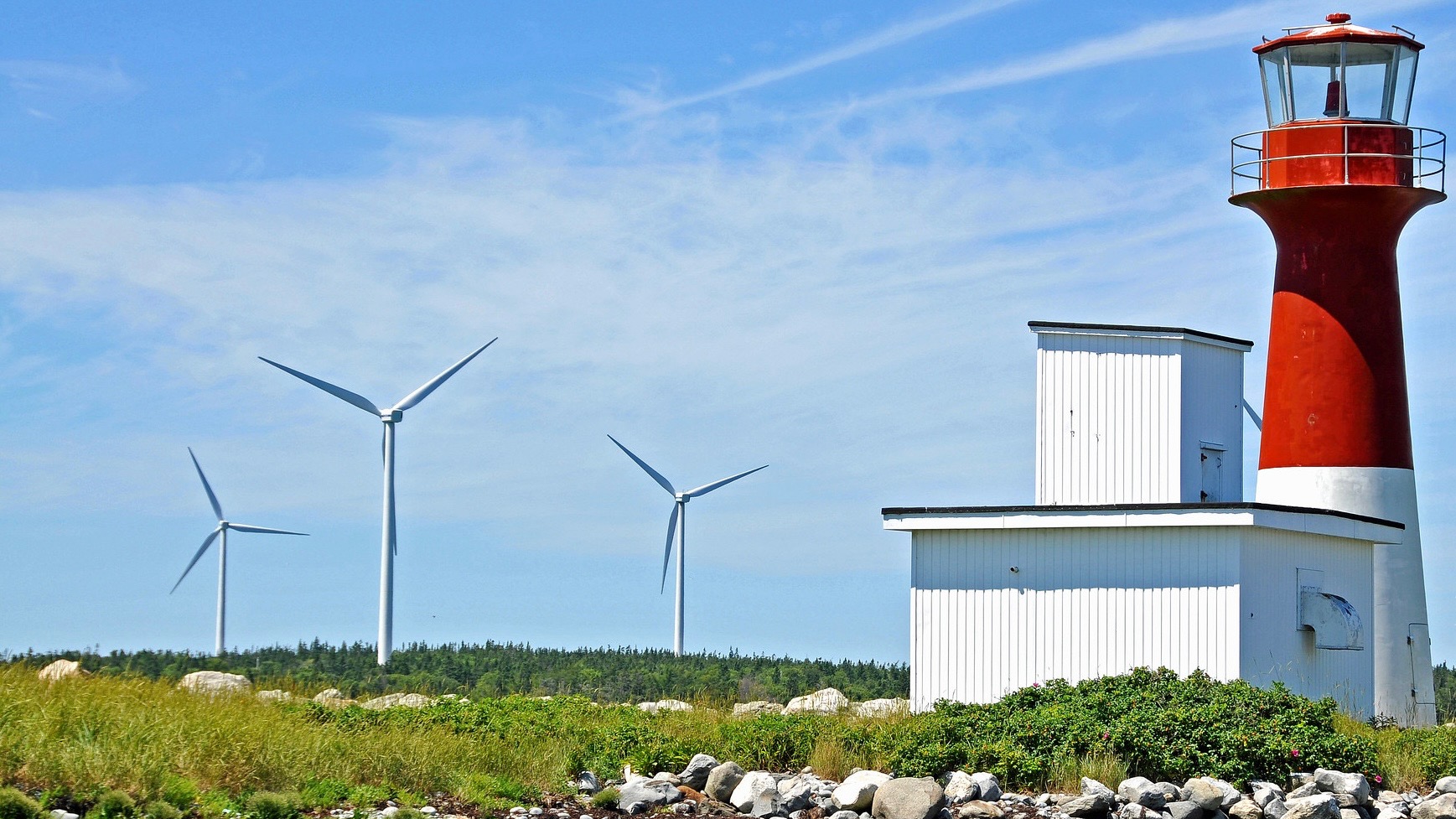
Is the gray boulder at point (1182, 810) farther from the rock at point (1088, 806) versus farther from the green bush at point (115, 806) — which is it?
the green bush at point (115, 806)

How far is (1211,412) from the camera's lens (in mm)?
27406

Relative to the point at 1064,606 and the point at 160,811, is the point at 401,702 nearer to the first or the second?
the point at 1064,606

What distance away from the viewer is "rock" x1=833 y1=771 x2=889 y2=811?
16.8 metres

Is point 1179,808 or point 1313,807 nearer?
point 1313,807

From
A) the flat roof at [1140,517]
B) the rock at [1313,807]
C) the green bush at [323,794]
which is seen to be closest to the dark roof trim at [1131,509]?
the flat roof at [1140,517]

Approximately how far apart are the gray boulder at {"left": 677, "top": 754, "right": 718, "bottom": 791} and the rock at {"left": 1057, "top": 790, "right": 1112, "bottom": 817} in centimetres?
388

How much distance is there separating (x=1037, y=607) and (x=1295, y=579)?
153 inches

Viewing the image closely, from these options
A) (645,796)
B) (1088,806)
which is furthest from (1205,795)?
(645,796)

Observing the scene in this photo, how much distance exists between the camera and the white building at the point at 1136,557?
23.0m

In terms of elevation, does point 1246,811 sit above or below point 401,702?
below

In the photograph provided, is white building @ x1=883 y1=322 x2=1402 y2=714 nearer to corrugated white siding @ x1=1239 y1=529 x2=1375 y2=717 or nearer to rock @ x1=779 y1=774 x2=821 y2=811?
corrugated white siding @ x1=1239 y1=529 x2=1375 y2=717

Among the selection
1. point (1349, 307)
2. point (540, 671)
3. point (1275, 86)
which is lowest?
point (540, 671)

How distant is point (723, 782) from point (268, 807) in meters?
5.52

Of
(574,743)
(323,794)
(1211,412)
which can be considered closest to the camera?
(323,794)
